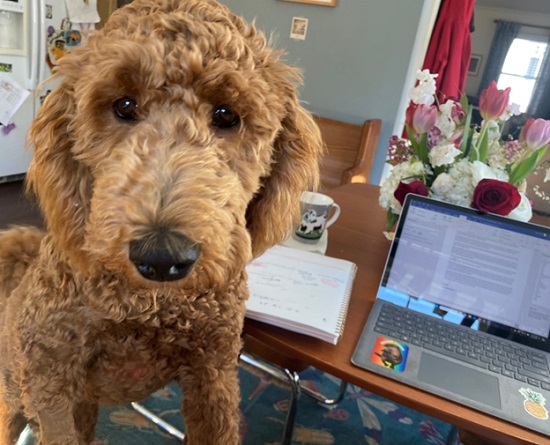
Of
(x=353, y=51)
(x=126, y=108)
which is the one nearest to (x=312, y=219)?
(x=126, y=108)

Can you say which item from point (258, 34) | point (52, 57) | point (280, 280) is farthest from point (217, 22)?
point (52, 57)

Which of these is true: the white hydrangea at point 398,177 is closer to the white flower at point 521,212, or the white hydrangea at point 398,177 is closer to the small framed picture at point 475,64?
the white flower at point 521,212

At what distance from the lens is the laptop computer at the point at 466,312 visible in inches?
28.4

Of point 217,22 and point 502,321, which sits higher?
point 217,22

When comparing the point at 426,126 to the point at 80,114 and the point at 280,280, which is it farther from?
the point at 80,114

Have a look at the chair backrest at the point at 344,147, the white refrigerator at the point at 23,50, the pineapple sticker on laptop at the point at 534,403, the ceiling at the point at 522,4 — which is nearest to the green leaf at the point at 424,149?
the pineapple sticker on laptop at the point at 534,403

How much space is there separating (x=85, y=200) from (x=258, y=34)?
342mm

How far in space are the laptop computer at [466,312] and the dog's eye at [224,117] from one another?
0.41 meters

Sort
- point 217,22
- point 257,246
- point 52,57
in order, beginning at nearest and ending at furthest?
point 217,22 < point 257,246 < point 52,57

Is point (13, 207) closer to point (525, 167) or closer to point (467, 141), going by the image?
point (467, 141)

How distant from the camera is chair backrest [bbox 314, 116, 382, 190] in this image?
2350mm

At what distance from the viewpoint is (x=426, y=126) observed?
3.58 ft

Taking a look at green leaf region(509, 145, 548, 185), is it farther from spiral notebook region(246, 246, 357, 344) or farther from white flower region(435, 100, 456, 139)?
spiral notebook region(246, 246, 357, 344)

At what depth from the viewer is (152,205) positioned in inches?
20.7
